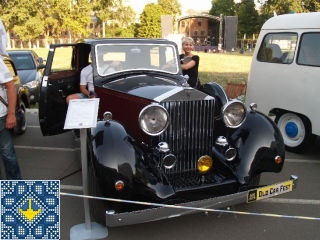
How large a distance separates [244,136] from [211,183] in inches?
27.6

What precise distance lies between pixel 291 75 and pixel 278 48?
2.29 ft

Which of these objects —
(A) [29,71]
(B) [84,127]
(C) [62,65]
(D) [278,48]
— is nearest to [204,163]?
(B) [84,127]

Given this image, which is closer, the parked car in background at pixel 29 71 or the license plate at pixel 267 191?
the license plate at pixel 267 191

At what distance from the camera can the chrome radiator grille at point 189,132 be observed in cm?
368

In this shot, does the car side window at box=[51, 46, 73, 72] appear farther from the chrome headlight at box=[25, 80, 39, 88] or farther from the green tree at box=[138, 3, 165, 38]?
the green tree at box=[138, 3, 165, 38]

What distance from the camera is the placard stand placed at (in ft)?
10.5

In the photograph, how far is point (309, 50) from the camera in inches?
235

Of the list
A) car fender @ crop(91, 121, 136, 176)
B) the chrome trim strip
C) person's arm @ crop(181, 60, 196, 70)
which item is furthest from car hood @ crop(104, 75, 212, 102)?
person's arm @ crop(181, 60, 196, 70)

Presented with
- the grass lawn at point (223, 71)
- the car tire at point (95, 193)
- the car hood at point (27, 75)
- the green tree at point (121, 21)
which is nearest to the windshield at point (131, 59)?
the car tire at point (95, 193)

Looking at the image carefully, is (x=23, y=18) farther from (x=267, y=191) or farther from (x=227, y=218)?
(x=267, y=191)

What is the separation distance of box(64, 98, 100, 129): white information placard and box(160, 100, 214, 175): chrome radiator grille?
0.75 metres

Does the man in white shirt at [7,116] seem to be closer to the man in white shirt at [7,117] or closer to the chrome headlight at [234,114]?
the man in white shirt at [7,117]

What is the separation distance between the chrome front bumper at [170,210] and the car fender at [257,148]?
0.30 m

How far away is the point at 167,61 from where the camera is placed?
5.26 meters
